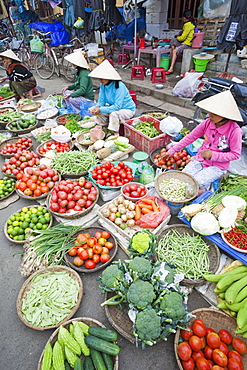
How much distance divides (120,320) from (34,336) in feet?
3.06

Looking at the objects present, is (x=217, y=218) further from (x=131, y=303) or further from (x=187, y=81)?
(x=187, y=81)

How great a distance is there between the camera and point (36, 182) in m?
3.50

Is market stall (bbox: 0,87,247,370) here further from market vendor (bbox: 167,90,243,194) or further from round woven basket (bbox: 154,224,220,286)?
market vendor (bbox: 167,90,243,194)

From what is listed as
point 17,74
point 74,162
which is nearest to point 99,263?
point 74,162

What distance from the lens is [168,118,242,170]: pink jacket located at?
2740mm

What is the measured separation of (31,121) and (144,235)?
183 inches

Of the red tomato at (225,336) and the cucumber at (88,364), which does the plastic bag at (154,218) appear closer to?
the red tomato at (225,336)

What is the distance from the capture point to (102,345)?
1.78 metres

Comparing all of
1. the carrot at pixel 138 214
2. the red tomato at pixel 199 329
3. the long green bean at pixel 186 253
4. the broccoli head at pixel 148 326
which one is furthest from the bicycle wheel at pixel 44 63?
the red tomato at pixel 199 329

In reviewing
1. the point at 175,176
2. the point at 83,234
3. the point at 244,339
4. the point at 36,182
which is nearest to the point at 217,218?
the point at 175,176

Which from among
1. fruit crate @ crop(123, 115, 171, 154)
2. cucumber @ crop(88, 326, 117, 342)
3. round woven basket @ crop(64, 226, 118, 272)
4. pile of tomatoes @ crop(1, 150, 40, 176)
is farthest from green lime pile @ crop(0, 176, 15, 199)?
cucumber @ crop(88, 326, 117, 342)

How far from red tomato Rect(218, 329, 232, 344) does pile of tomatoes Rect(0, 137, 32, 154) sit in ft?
14.4

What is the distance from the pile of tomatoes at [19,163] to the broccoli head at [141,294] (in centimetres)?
307

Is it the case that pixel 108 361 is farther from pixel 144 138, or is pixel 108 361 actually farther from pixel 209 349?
pixel 144 138
